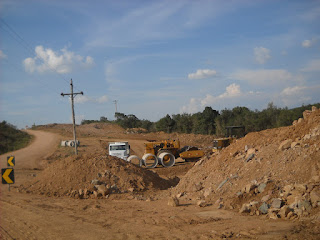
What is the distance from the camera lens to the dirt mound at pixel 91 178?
13.7 metres

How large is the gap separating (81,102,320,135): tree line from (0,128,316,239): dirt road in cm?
3273

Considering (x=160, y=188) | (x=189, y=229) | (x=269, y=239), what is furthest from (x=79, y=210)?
(x=269, y=239)

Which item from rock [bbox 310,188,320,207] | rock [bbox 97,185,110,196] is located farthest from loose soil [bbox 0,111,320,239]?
rock [bbox 310,188,320,207]

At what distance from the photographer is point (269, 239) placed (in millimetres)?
6059

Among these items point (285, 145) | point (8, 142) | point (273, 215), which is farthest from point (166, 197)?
point (8, 142)

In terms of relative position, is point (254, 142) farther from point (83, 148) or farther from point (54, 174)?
point (83, 148)

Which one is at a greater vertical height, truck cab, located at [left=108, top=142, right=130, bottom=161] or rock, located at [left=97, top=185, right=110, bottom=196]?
truck cab, located at [left=108, top=142, right=130, bottom=161]

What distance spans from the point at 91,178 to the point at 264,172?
27.3ft

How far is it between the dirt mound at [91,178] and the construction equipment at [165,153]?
713cm

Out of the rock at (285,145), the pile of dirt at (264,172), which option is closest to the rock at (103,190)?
the pile of dirt at (264,172)

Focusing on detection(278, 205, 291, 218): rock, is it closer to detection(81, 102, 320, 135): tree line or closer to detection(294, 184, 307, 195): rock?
detection(294, 184, 307, 195): rock

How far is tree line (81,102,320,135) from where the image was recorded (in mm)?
39688

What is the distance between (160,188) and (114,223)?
7069mm

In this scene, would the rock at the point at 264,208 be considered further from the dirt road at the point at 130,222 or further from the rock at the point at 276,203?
the dirt road at the point at 130,222
